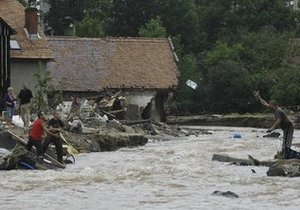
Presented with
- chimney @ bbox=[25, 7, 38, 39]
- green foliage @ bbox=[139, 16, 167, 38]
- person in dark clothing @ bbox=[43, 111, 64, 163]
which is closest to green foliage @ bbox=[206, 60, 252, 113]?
green foliage @ bbox=[139, 16, 167, 38]

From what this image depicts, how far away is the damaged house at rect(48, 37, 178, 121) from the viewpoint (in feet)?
188

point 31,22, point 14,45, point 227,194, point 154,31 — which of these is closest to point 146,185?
point 227,194

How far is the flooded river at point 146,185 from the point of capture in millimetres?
18817

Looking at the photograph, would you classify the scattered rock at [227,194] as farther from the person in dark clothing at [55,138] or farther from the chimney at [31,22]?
the chimney at [31,22]

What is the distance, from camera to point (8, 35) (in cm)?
4300

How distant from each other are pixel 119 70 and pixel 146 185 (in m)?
37.3

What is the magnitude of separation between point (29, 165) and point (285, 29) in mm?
75475

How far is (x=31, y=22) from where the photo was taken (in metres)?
47.7

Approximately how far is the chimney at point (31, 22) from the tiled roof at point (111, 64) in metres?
9.02

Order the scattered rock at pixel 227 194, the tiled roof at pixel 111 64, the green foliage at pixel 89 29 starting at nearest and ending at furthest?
the scattered rock at pixel 227 194 → the tiled roof at pixel 111 64 → the green foliage at pixel 89 29

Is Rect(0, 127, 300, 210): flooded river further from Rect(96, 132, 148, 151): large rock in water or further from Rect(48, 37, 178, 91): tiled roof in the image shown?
Rect(48, 37, 178, 91): tiled roof

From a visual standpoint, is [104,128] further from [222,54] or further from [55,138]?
[222,54]

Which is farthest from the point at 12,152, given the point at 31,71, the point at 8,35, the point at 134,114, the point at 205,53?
the point at 205,53

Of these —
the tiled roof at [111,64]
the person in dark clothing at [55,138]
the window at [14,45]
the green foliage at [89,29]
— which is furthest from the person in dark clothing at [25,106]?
the green foliage at [89,29]
